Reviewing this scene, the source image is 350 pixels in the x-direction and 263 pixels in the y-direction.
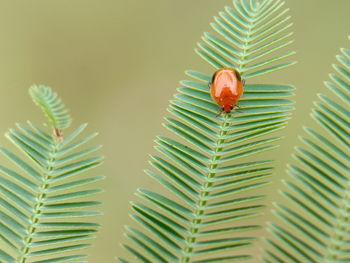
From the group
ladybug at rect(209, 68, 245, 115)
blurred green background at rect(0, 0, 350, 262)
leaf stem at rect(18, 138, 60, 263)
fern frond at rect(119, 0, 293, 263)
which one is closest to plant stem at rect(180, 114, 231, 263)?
fern frond at rect(119, 0, 293, 263)

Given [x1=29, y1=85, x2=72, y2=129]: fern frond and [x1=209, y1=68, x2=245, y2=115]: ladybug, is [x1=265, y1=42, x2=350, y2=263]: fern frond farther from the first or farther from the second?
[x1=29, y1=85, x2=72, y2=129]: fern frond

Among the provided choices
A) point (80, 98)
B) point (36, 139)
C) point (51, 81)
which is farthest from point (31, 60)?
point (36, 139)

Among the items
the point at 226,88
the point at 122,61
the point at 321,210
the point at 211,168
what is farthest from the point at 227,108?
the point at 122,61

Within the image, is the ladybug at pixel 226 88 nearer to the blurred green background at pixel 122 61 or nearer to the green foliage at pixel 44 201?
the green foliage at pixel 44 201

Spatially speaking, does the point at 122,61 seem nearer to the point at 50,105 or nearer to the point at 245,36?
Answer: the point at 245,36

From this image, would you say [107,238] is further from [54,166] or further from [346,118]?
[346,118]

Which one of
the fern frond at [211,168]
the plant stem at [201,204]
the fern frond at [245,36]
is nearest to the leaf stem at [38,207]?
the fern frond at [211,168]
